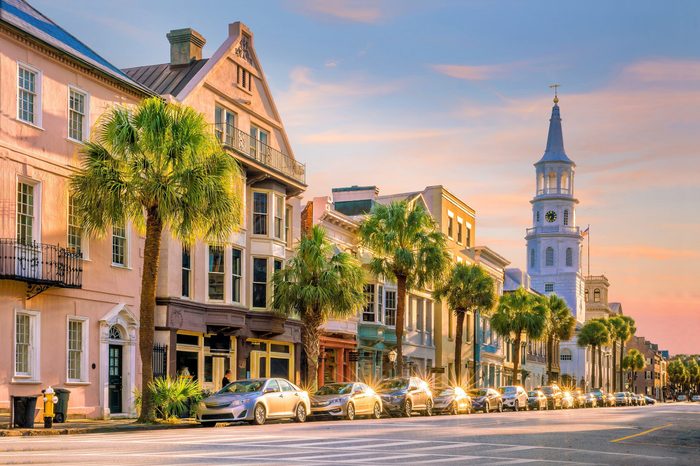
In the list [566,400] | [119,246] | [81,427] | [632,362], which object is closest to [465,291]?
[566,400]

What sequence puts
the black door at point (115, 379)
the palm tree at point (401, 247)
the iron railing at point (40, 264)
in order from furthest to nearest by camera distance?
the palm tree at point (401, 247), the black door at point (115, 379), the iron railing at point (40, 264)

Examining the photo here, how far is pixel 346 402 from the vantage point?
33.9 metres

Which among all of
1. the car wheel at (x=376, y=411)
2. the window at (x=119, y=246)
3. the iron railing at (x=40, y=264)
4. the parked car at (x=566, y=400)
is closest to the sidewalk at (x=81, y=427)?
the iron railing at (x=40, y=264)

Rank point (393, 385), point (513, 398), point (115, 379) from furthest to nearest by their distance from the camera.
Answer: point (513, 398) → point (393, 385) → point (115, 379)

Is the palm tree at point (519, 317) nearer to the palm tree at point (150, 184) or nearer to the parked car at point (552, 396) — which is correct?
the parked car at point (552, 396)

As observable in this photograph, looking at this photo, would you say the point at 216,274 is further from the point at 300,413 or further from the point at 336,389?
the point at 300,413

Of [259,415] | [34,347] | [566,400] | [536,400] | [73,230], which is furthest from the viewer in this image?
[566,400]

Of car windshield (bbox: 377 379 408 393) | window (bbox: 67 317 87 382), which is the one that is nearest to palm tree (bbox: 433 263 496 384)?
car windshield (bbox: 377 379 408 393)

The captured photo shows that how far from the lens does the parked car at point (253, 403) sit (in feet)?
91.9

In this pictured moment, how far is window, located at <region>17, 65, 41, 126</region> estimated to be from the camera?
28797 millimetres

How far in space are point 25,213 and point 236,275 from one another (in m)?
12.3

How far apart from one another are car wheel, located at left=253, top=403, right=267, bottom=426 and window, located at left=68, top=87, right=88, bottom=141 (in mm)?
10355

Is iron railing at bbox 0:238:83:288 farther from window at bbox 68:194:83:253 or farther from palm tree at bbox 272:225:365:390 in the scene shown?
palm tree at bbox 272:225:365:390

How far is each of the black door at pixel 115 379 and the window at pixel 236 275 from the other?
287 inches
